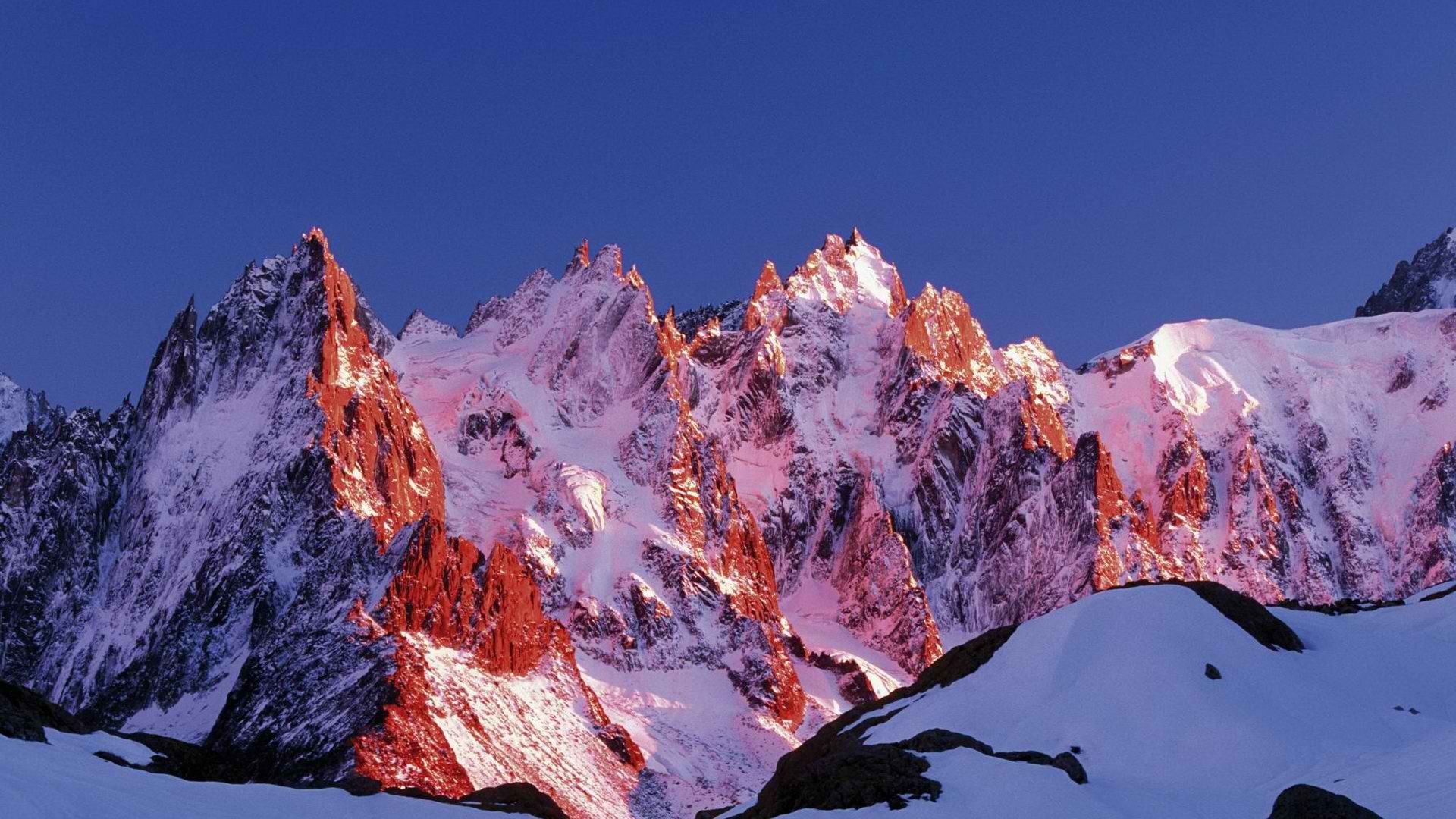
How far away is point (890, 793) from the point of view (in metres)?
50.8

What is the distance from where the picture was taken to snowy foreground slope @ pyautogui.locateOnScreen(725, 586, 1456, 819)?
50875 mm

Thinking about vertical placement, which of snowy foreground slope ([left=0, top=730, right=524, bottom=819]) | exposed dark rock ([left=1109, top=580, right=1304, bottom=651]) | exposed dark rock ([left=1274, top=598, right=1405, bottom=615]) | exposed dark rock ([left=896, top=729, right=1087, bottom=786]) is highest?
exposed dark rock ([left=1274, top=598, right=1405, bottom=615])

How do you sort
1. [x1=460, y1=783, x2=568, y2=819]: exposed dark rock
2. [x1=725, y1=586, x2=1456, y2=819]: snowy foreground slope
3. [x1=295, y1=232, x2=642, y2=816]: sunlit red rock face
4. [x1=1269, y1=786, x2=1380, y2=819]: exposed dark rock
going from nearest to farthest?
[x1=1269, y1=786, x2=1380, y2=819]: exposed dark rock → [x1=725, y1=586, x2=1456, y2=819]: snowy foreground slope → [x1=460, y1=783, x2=568, y2=819]: exposed dark rock → [x1=295, y1=232, x2=642, y2=816]: sunlit red rock face

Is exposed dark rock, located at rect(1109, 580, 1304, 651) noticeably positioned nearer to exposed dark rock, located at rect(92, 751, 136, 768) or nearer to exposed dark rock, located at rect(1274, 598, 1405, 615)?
exposed dark rock, located at rect(1274, 598, 1405, 615)

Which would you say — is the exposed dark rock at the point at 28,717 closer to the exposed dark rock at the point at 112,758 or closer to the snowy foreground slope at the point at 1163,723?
the exposed dark rock at the point at 112,758

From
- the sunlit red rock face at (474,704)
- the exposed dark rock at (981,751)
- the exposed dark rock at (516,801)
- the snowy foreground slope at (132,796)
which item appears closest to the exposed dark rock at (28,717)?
the snowy foreground slope at (132,796)

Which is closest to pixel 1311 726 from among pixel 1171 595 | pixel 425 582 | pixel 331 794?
pixel 1171 595

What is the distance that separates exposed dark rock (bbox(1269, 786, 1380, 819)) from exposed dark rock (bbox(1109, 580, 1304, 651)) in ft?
92.4

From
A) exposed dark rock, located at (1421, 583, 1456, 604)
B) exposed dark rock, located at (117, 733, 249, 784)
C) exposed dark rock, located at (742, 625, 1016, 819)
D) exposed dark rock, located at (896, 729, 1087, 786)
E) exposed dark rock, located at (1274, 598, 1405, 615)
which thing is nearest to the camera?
exposed dark rock, located at (742, 625, 1016, 819)

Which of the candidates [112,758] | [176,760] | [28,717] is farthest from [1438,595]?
[28,717]

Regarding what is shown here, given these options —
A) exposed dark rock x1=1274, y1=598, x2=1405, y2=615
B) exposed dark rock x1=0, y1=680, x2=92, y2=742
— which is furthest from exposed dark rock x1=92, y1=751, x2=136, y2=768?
exposed dark rock x1=1274, y1=598, x2=1405, y2=615

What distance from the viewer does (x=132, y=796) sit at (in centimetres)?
4566

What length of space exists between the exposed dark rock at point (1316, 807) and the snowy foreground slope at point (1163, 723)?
295cm

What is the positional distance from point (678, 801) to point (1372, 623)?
115 meters
